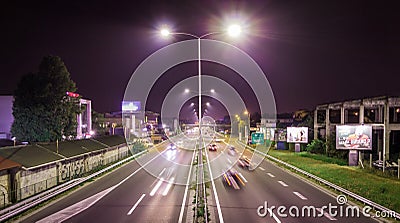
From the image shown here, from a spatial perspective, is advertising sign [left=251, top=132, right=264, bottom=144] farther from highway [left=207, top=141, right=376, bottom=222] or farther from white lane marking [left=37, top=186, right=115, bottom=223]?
white lane marking [left=37, top=186, right=115, bottom=223]

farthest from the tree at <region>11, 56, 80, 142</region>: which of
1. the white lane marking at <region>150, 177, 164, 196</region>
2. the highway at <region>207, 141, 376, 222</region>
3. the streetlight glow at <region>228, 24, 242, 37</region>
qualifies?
the streetlight glow at <region>228, 24, 242, 37</region>

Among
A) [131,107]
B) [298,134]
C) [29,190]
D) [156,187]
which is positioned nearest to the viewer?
[29,190]

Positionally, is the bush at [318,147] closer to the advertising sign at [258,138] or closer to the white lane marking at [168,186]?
the advertising sign at [258,138]

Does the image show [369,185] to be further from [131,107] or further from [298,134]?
[131,107]

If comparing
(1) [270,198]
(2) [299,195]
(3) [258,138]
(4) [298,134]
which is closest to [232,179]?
(2) [299,195]

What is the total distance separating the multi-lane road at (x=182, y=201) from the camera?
54.1 ft

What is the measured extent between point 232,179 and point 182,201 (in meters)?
9.42

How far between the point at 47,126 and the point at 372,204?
3614 centimetres

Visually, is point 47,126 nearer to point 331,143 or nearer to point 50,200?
point 50,200

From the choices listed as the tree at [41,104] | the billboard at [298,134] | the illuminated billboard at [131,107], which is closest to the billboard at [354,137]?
the billboard at [298,134]

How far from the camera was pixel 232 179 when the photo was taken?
94.7 feet

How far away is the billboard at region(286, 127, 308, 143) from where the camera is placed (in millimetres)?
52125

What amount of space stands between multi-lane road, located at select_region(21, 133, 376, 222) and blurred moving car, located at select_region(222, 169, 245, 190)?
0.81 ft

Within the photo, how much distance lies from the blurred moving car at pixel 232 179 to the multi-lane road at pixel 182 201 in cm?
25
